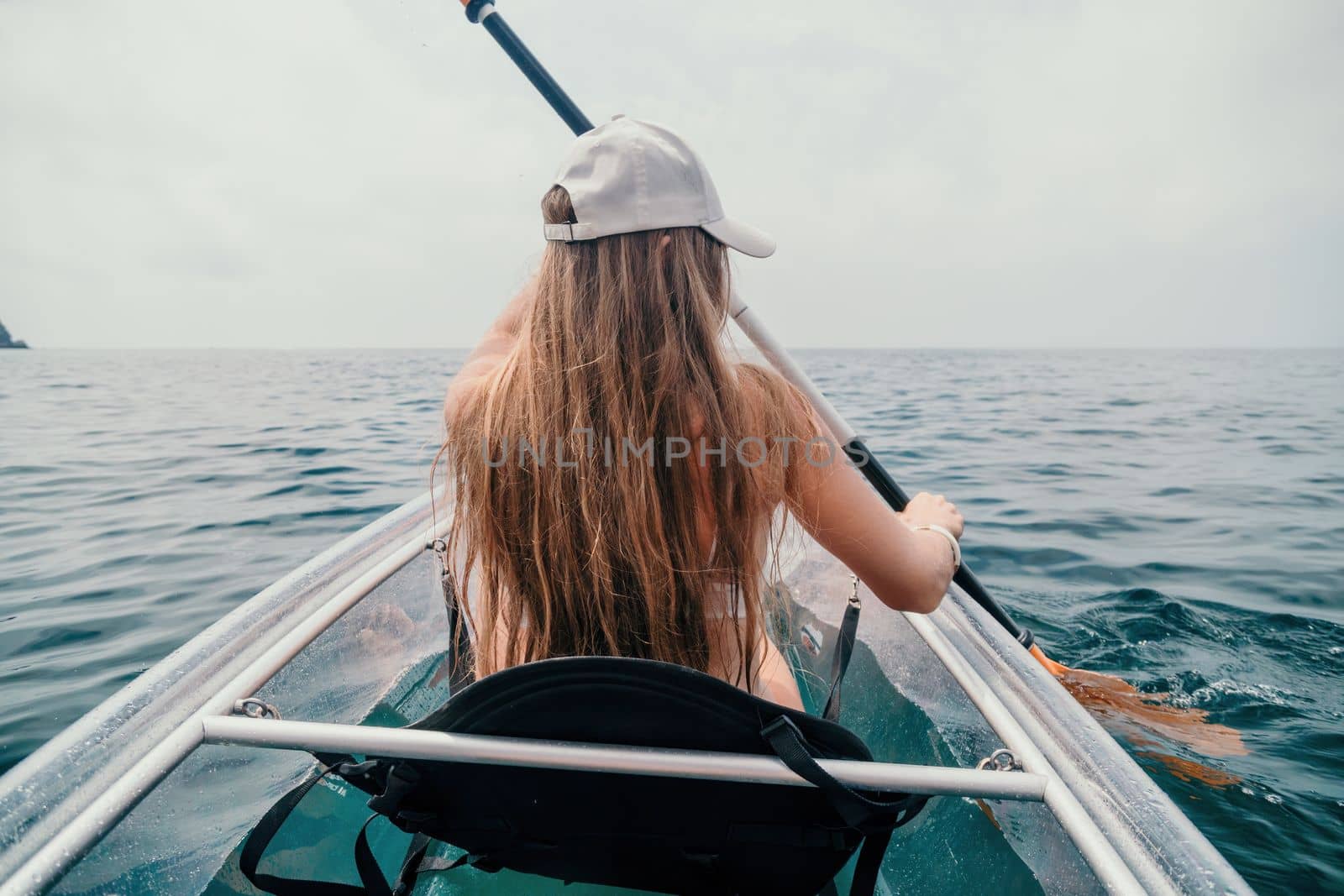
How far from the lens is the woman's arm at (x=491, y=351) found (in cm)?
146

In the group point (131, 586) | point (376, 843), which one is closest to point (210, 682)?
point (376, 843)

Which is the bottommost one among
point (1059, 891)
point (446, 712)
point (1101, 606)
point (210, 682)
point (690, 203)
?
point (1101, 606)

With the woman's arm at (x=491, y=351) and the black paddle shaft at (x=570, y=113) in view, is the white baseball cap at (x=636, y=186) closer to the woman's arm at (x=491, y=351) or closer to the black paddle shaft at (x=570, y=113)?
the woman's arm at (x=491, y=351)

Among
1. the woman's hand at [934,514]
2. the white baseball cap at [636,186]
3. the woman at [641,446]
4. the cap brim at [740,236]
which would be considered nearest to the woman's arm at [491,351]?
the woman at [641,446]

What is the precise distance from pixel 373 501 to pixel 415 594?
12.0 ft

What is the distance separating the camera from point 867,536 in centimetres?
128

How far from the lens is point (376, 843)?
1.82 metres

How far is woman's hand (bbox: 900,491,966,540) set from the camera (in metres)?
1.66

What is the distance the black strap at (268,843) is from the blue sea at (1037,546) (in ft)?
2.45

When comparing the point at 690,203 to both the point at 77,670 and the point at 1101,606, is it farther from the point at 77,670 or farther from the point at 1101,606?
the point at 1101,606

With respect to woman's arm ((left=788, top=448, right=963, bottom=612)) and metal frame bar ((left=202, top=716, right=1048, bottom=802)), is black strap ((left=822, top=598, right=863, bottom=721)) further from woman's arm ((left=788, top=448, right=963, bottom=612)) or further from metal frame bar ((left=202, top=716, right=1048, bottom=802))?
metal frame bar ((left=202, top=716, right=1048, bottom=802))

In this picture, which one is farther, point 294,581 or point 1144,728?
point 1144,728

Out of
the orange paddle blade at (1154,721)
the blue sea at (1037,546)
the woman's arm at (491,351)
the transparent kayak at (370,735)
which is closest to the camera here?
the transparent kayak at (370,735)

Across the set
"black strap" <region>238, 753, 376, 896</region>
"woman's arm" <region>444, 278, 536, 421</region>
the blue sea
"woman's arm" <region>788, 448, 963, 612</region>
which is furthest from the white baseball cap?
"black strap" <region>238, 753, 376, 896</region>
